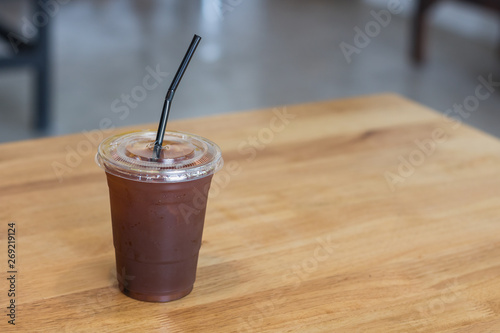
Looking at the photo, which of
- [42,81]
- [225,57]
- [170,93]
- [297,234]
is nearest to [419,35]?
[225,57]

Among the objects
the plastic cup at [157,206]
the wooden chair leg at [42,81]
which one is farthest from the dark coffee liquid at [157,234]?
the wooden chair leg at [42,81]

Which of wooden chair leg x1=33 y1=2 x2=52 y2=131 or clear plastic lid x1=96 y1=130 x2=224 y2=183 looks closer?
clear plastic lid x1=96 y1=130 x2=224 y2=183

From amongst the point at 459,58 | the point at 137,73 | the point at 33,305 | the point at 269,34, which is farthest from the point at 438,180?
the point at 269,34

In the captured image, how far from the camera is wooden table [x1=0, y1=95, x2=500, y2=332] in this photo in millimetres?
635

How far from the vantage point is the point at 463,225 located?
2.72ft

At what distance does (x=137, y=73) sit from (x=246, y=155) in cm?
255

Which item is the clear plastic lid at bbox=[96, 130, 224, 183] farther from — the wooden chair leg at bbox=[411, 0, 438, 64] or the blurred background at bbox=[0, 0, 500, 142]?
the wooden chair leg at bbox=[411, 0, 438, 64]

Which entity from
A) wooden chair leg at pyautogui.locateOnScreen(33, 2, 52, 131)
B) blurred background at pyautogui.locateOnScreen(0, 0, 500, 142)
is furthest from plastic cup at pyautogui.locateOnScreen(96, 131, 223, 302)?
wooden chair leg at pyautogui.locateOnScreen(33, 2, 52, 131)

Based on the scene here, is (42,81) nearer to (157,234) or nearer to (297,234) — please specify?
(297,234)

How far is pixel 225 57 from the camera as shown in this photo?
3865mm

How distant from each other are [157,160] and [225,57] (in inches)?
131

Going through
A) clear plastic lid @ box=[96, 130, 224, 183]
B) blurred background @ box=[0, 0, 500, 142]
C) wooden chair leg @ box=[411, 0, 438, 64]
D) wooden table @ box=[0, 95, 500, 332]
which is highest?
clear plastic lid @ box=[96, 130, 224, 183]

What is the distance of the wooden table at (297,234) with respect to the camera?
64 cm

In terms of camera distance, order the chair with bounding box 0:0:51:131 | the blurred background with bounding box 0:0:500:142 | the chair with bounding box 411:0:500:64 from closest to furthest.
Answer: the chair with bounding box 0:0:51:131 < the blurred background with bounding box 0:0:500:142 < the chair with bounding box 411:0:500:64
